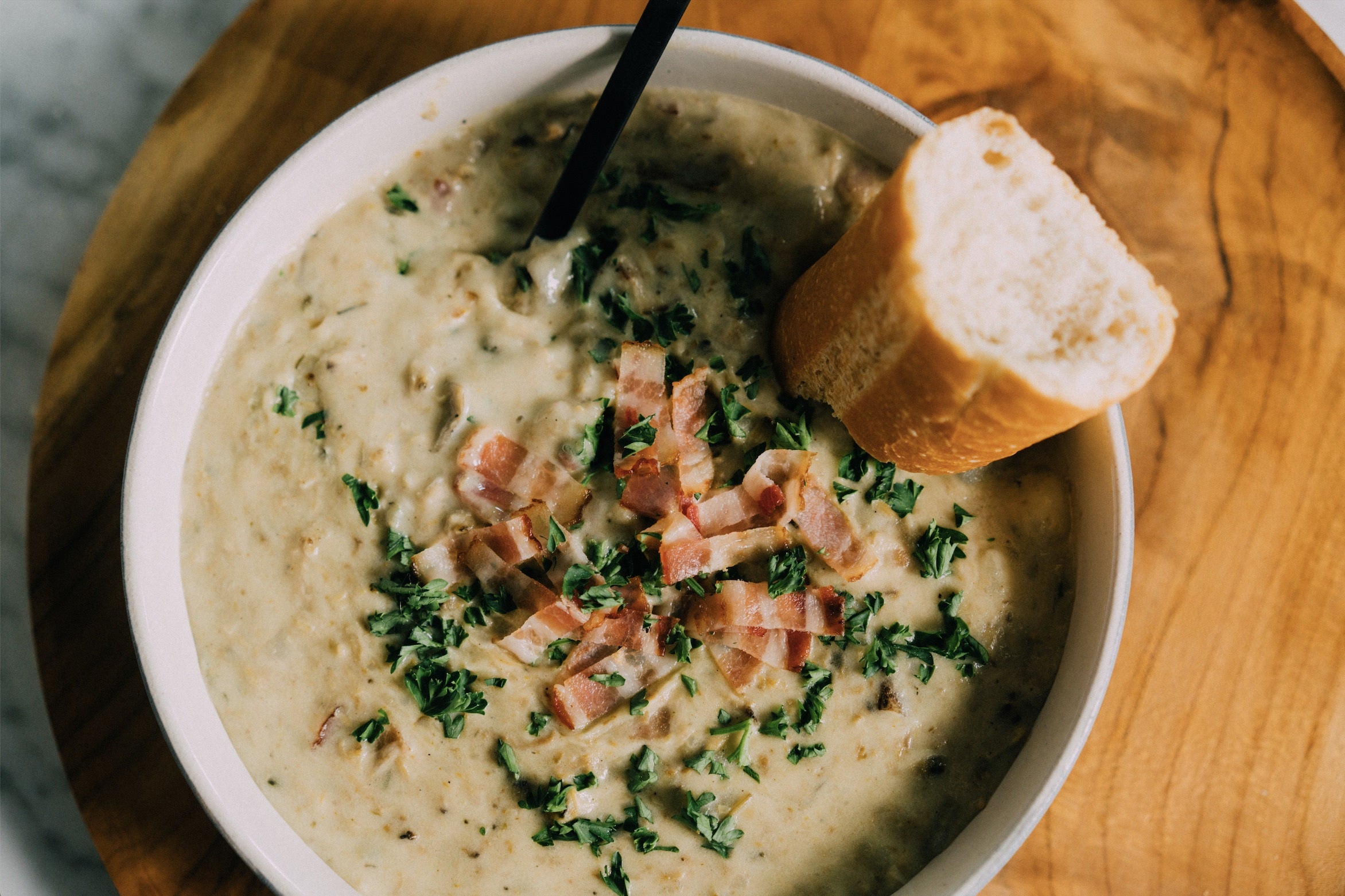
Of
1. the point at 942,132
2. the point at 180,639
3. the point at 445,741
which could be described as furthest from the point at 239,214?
the point at 942,132

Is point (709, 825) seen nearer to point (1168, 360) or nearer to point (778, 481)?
point (778, 481)

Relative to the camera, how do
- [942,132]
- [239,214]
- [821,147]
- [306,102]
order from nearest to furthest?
[942,132]
[239,214]
[821,147]
[306,102]

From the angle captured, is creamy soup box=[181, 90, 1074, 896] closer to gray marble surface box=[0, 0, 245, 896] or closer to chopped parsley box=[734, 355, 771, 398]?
chopped parsley box=[734, 355, 771, 398]

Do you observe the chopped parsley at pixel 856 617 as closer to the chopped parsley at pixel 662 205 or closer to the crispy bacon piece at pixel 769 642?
the crispy bacon piece at pixel 769 642

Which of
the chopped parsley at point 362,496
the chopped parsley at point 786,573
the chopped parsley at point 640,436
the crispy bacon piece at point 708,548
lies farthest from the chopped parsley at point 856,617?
the chopped parsley at point 362,496

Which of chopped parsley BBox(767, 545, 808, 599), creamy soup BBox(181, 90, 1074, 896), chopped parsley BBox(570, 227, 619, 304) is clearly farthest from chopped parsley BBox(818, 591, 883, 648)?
chopped parsley BBox(570, 227, 619, 304)

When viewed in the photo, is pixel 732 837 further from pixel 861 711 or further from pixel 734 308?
pixel 734 308

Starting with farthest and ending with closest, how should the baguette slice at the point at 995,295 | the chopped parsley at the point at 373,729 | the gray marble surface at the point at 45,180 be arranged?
the gray marble surface at the point at 45,180 < the chopped parsley at the point at 373,729 < the baguette slice at the point at 995,295
